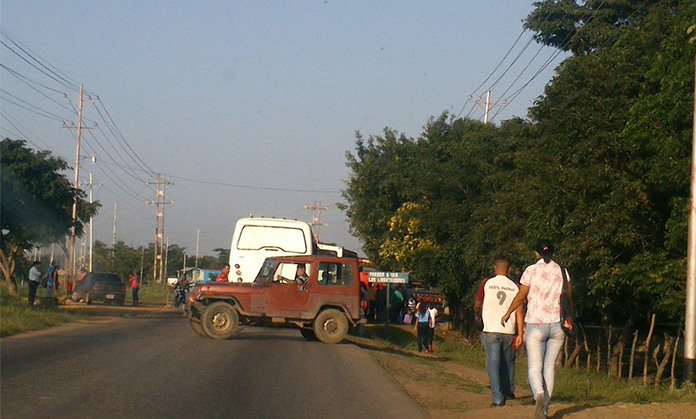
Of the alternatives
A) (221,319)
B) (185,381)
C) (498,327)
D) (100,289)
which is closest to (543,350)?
(498,327)

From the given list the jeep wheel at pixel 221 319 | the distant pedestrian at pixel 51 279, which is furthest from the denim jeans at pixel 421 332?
the distant pedestrian at pixel 51 279

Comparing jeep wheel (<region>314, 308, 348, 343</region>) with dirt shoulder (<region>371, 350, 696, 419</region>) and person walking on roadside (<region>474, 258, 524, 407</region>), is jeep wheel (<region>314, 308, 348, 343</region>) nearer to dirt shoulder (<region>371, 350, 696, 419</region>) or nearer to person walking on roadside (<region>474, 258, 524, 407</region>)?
dirt shoulder (<region>371, 350, 696, 419</region>)

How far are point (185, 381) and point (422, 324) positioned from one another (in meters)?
17.9

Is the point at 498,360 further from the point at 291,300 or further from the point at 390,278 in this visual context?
the point at 390,278

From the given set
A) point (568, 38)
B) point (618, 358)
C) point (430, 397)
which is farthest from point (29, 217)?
Result: point (430, 397)

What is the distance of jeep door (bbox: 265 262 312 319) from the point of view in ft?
63.1

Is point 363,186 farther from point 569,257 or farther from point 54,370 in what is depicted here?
point 54,370

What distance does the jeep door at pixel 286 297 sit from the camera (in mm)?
19234

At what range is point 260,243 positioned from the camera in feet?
79.6

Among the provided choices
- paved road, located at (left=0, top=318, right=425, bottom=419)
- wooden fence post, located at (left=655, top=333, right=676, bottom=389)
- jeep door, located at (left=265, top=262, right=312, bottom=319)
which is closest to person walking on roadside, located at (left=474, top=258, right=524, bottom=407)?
paved road, located at (left=0, top=318, right=425, bottom=419)

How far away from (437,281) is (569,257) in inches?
673

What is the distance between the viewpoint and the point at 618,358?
20.3m

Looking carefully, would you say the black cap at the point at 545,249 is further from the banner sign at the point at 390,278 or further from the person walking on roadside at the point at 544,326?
the banner sign at the point at 390,278

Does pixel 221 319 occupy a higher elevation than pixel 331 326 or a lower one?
higher
